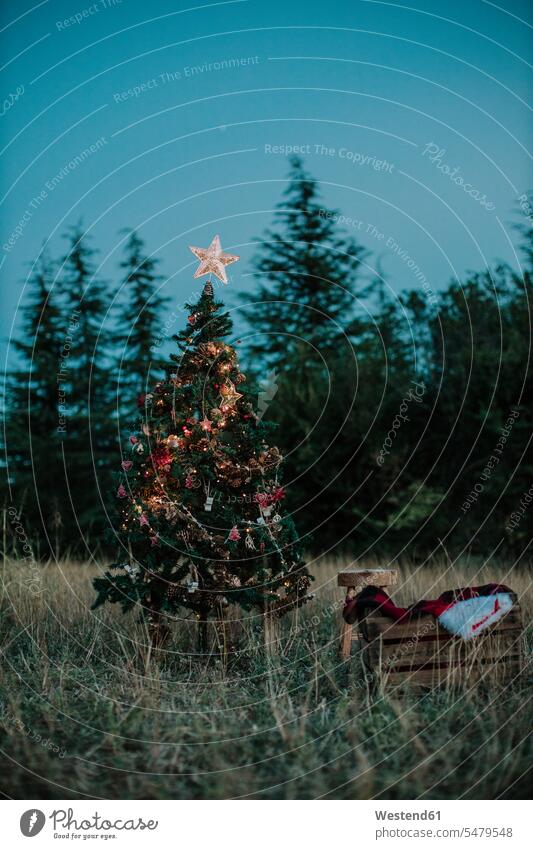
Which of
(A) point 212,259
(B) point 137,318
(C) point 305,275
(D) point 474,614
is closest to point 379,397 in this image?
(C) point 305,275

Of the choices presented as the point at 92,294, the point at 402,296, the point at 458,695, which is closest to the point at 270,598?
the point at 458,695

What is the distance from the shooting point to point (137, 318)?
11320 millimetres

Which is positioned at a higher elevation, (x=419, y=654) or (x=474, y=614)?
(x=474, y=614)

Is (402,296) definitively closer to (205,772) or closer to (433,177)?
(433,177)

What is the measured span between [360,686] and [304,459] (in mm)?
5743

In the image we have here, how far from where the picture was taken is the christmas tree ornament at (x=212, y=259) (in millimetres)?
A: 4512

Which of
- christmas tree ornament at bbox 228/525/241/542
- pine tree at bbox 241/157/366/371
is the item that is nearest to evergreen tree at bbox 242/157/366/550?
pine tree at bbox 241/157/366/371

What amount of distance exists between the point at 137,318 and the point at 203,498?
24.4ft

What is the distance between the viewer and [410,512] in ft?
29.9

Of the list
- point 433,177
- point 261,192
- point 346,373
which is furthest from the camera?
point 346,373

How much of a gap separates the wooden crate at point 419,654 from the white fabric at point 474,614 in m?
0.05
